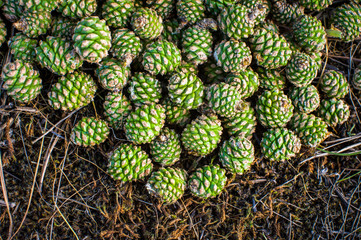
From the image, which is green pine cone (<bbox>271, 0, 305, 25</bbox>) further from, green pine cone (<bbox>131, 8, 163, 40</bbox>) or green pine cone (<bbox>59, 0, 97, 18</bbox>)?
green pine cone (<bbox>59, 0, 97, 18</bbox>)

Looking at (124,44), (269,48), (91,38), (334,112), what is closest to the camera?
(91,38)

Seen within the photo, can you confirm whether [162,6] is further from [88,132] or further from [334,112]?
[334,112]

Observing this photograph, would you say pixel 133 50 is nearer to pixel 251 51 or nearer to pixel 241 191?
pixel 251 51

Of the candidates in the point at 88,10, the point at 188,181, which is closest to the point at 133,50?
the point at 88,10

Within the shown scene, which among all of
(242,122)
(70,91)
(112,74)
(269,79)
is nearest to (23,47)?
(70,91)

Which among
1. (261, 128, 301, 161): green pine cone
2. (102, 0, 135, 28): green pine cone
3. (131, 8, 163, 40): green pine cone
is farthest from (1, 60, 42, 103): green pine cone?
(261, 128, 301, 161): green pine cone

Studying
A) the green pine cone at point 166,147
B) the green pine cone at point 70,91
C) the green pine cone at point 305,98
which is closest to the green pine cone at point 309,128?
the green pine cone at point 305,98

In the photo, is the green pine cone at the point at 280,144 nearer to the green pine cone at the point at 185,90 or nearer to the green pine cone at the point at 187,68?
the green pine cone at the point at 185,90
